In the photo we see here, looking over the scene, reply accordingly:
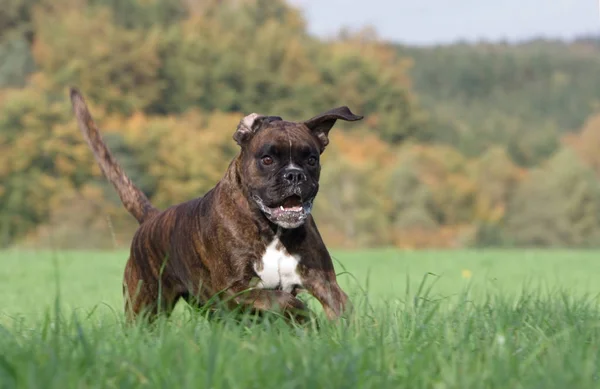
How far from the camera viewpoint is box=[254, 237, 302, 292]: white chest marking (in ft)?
18.0

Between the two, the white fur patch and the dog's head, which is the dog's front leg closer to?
the dog's head

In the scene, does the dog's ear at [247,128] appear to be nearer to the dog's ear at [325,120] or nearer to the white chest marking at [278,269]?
the dog's ear at [325,120]

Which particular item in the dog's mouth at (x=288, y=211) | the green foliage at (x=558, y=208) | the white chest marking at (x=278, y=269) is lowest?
the green foliage at (x=558, y=208)

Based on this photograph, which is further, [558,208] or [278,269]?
[558,208]

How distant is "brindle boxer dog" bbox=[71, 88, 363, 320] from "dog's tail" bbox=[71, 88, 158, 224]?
43.7 inches

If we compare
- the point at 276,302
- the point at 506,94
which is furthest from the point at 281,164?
the point at 506,94

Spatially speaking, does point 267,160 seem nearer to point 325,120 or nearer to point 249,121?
point 249,121

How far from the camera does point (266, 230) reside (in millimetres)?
5562

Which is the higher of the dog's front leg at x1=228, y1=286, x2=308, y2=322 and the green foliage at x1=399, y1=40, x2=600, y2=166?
the green foliage at x1=399, y1=40, x2=600, y2=166

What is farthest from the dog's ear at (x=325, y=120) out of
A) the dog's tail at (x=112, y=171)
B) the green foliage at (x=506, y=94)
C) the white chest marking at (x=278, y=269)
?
the green foliage at (x=506, y=94)

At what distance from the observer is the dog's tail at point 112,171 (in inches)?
280

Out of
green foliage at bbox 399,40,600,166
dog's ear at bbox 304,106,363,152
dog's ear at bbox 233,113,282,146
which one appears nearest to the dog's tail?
dog's ear at bbox 233,113,282,146

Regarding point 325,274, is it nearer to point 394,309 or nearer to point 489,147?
point 394,309

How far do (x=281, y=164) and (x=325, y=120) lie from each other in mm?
500
